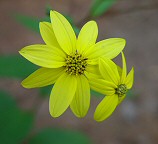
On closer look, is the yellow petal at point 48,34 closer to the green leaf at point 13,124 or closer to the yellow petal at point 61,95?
the yellow petal at point 61,95

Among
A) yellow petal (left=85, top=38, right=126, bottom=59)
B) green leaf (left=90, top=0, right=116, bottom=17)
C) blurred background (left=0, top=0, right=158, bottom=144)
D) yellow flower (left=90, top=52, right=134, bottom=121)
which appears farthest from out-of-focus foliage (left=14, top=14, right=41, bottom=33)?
yellow flower (left=90, top=52, right=134, bottom=121)

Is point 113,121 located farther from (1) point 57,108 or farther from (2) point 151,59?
(1) point 57,108

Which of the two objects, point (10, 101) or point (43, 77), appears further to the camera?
point (10, 101)

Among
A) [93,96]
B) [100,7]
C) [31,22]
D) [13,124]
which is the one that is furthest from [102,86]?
[93,96]

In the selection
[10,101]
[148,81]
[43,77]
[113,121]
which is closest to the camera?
[43,77]

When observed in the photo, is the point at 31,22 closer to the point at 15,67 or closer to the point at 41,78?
the point at 15,67

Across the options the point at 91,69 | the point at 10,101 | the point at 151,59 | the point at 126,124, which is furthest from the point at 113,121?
the point at 91,69

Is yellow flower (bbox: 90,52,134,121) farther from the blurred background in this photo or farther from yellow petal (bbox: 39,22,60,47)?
the blurred background
